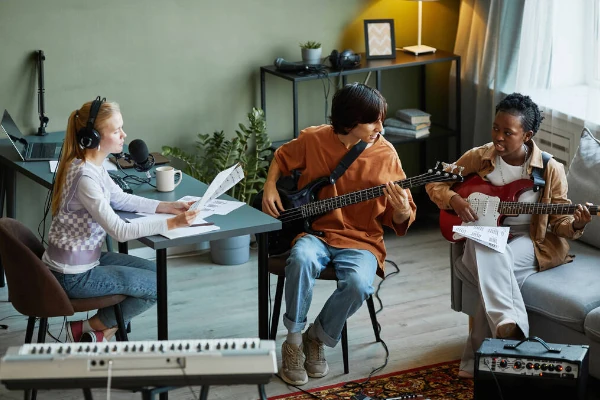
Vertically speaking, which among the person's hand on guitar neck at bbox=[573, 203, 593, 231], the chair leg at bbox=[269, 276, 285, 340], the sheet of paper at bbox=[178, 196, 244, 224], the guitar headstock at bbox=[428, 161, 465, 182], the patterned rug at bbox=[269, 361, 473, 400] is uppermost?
the guitar headstock at bbox=[428, 161, 465, 182]

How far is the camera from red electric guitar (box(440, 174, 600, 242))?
3.32 m

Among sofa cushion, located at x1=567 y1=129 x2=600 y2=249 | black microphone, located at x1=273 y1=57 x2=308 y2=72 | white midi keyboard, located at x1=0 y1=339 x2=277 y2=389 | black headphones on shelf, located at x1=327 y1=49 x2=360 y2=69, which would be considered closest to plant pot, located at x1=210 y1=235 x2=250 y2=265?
black microphone, located at x1=273 y1=57 x2=308 y2=72

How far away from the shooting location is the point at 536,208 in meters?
3.32

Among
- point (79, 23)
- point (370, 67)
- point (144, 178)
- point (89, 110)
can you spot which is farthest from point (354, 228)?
point (79, 23)

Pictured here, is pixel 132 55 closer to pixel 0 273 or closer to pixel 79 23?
pixel 79 23

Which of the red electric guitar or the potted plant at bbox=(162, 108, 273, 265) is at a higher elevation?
the red electric guitar

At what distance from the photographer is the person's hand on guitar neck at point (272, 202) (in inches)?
136

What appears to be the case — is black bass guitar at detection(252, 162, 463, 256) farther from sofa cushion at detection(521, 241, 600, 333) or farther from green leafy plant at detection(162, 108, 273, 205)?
green leafy plant at detection(162, 108, 273, 205)

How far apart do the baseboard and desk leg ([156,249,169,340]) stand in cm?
165

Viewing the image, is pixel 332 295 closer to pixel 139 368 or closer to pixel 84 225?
pixel 84 225

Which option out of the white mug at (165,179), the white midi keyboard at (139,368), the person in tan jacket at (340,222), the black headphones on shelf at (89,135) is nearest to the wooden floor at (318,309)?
the person in tan jacket at (340,222)

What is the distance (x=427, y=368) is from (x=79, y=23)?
89.5 inches

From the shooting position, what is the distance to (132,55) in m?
4.46

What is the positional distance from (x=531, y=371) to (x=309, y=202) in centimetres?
104
